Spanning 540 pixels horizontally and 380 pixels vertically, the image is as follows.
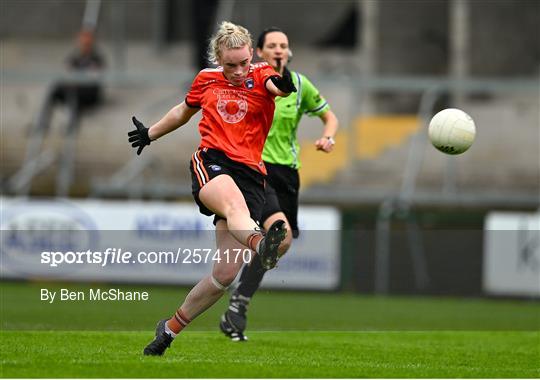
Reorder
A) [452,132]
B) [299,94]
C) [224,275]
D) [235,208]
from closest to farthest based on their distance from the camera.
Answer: [235,208] < [224,275] < [452,132] < [299,94]

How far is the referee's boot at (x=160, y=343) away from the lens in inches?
333

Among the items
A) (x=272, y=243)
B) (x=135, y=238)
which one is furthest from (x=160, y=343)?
(x=135, y=238)

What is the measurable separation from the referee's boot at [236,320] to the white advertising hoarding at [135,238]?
7854 millimetres

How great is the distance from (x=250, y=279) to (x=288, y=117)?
145 centimetres

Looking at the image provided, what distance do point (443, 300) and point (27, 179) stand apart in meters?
8.00

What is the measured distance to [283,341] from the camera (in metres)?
10.6

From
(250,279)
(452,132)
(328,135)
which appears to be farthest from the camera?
(250,279)

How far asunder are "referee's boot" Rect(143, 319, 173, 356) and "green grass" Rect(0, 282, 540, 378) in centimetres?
9

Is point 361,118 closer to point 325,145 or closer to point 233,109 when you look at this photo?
point 325,145

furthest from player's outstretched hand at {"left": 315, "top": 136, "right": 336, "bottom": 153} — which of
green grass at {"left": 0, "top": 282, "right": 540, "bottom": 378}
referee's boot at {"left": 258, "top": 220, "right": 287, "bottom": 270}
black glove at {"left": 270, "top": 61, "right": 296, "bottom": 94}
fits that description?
referee's boot at {"left": 258, "top": 220, "right": 287, "bottom": 270}

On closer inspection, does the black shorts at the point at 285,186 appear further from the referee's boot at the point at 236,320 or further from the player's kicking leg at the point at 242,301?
the referee's boot at the point at 236,320

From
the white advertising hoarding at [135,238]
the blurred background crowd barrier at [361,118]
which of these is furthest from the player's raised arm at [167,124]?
the blurred background crowd barrier at [361,118]

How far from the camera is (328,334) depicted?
11.7 meters

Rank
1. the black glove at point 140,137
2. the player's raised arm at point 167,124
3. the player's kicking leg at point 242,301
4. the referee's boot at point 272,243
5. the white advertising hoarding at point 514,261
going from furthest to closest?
the white advertising hoarding at point 514,261 → the player's kicking leg at point 242,301 → the black glove at point 140,137 → the player's raised arm at point 167,124 → the referee's boot at point 272,243
